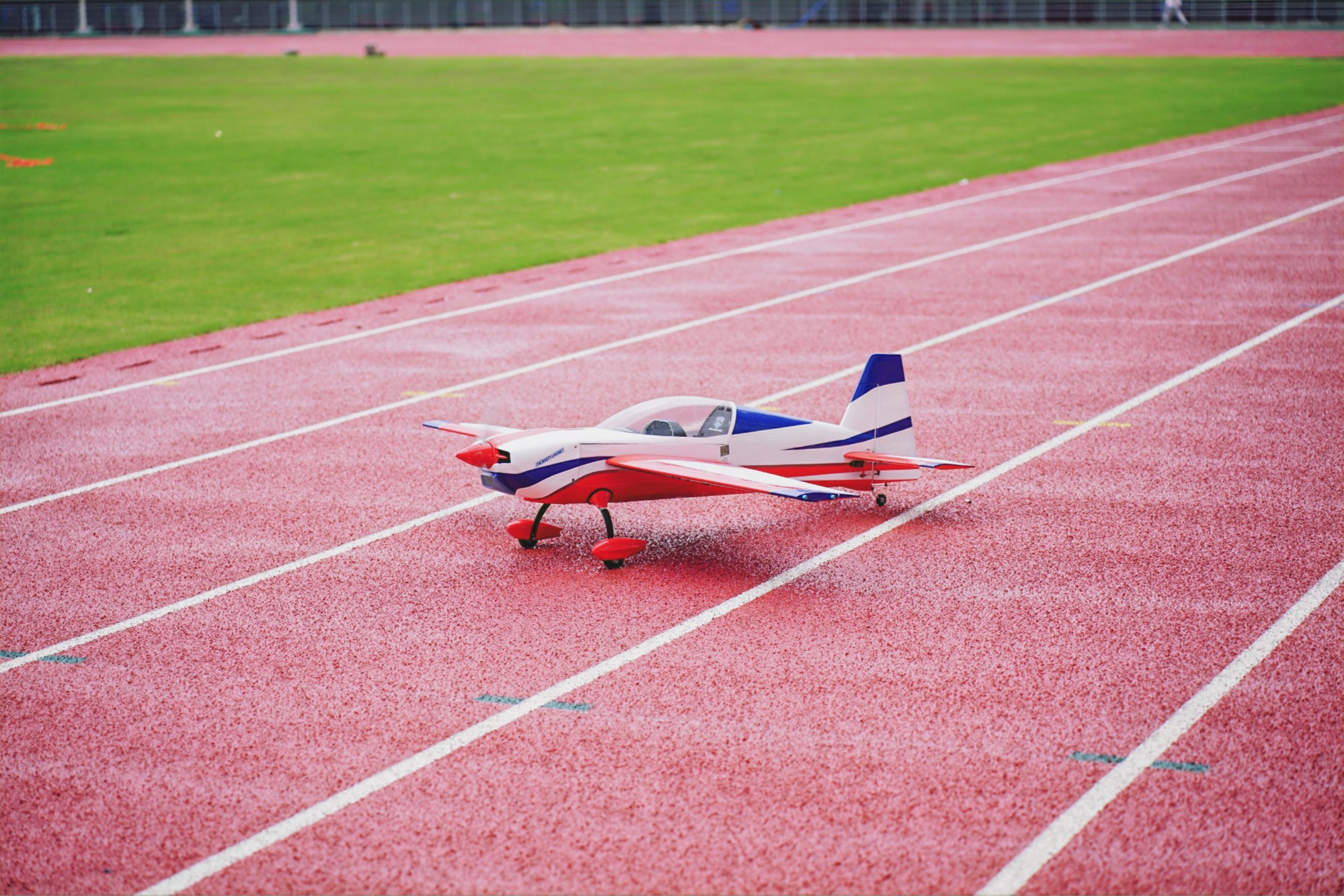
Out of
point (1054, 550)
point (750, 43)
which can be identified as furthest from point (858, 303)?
point (750, 43)

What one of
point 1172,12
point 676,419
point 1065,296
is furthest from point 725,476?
point 1172,12

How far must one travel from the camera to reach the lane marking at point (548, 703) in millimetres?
8078

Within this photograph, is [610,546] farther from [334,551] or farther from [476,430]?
[334,551]

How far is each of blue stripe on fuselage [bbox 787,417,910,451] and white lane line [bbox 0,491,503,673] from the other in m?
3.05

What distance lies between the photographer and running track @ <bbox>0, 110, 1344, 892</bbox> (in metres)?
6.74

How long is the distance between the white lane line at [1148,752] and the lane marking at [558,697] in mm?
42

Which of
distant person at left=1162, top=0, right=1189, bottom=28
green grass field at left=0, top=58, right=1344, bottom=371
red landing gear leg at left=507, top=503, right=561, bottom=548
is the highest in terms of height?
distant person at left=1162, top=0, right=1189, bottom=28

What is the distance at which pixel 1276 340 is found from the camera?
1662 centimetres

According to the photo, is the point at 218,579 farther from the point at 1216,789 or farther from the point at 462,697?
the point at 1216,789

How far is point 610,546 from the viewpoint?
10141mm

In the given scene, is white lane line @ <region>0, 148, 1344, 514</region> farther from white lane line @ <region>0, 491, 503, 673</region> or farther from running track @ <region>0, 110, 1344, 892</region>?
white lane line @ <region>0, 491, 503, 673</region>

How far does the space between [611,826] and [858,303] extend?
13204 millimetres

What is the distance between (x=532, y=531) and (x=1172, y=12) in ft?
222

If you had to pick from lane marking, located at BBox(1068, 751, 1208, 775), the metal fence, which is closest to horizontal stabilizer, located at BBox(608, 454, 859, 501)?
lane marking, located at BBox(1068, 751, 1208, 775)
